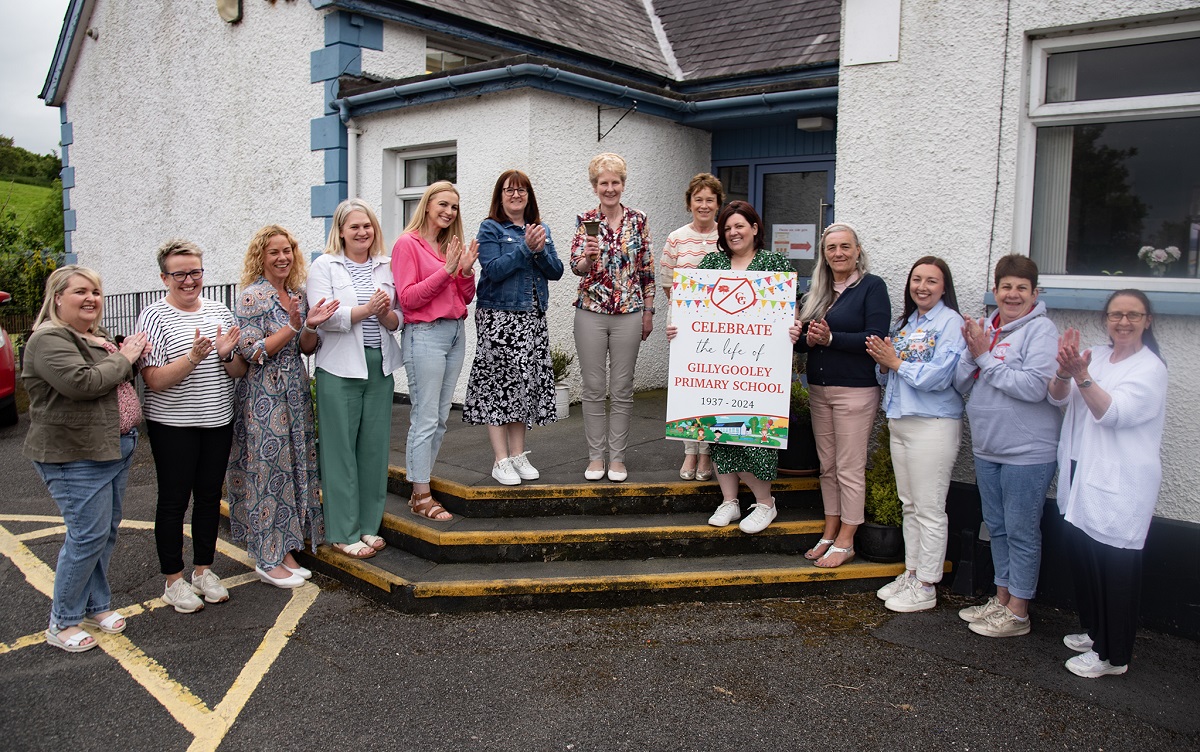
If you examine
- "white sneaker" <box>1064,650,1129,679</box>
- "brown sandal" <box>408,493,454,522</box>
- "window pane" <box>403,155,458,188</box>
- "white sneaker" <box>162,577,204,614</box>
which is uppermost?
"window pane" <box>403,155,458,188</box>

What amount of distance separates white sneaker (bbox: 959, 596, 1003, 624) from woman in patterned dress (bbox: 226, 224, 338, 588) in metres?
3.61

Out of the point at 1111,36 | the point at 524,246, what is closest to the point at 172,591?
the point at 524,246

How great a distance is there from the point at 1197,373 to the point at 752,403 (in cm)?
221

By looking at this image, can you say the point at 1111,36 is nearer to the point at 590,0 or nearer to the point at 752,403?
the point at 752,403

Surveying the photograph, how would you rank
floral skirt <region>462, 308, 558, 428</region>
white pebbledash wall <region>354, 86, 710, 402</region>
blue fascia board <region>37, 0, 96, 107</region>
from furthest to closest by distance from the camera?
blue fascia board <region>37, 0, 96, 107</region>
white pebbledash wall <region>354, 86, 710, 402</region>
floral skirt <region>462, 308, 558, 428</region>

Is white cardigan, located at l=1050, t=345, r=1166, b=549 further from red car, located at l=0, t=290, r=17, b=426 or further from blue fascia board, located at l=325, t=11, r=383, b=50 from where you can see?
red car, located at l=0, t=290, r=17, b=426

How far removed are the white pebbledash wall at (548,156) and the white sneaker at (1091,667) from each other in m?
5.17

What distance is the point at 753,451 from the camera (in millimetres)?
4895

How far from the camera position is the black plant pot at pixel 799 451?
17.9 feet

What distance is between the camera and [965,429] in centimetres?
506

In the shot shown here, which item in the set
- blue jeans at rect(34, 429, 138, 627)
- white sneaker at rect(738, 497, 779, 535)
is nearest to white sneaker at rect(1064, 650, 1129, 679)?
white sneaker at rect(738, 497, 779, 535)

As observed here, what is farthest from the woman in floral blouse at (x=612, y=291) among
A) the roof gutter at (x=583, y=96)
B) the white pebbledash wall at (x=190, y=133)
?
the white pebbledash wall at (x=190, y=133)

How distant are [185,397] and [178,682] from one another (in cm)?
136

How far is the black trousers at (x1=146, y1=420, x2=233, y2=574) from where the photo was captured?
14.4 feet
